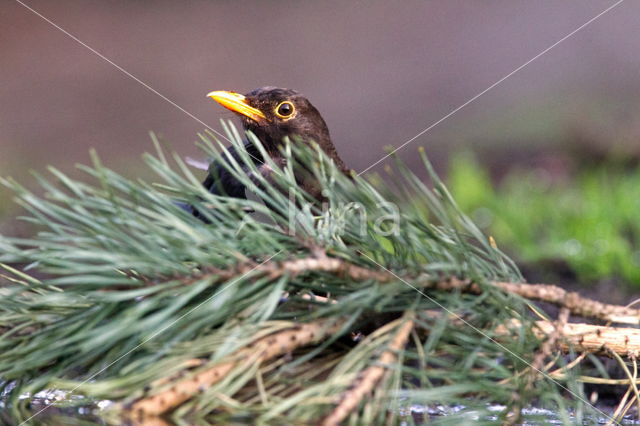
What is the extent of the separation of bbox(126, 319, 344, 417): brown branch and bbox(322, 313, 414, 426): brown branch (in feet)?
0.19

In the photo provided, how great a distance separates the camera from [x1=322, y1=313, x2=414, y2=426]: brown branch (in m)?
0.65

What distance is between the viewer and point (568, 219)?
2.30 m

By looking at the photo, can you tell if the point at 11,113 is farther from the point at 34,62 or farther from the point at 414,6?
the point at 414,6

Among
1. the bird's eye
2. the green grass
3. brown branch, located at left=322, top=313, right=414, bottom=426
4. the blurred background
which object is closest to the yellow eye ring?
the bird's eye

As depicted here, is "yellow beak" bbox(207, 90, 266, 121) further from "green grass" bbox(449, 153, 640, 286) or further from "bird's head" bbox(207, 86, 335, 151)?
"green grass" bbox(449, 153, 640, 286)

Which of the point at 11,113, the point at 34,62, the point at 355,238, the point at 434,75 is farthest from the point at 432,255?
the point at 34,62

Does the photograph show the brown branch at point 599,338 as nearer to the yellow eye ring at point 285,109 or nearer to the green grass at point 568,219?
the yellow eye ring at point 285,109

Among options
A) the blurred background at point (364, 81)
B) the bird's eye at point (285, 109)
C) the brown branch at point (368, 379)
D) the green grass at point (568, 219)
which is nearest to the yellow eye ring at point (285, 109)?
the bird's eye at point (285, 109)

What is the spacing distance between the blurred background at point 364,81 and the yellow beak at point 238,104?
1.18 meters

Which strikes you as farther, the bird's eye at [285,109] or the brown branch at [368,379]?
the bird's eye at [285,109]

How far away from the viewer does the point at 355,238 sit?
800 mm

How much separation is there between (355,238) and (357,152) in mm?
3473

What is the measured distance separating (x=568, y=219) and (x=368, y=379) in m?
1.74

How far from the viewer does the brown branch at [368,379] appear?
0.65 meters
